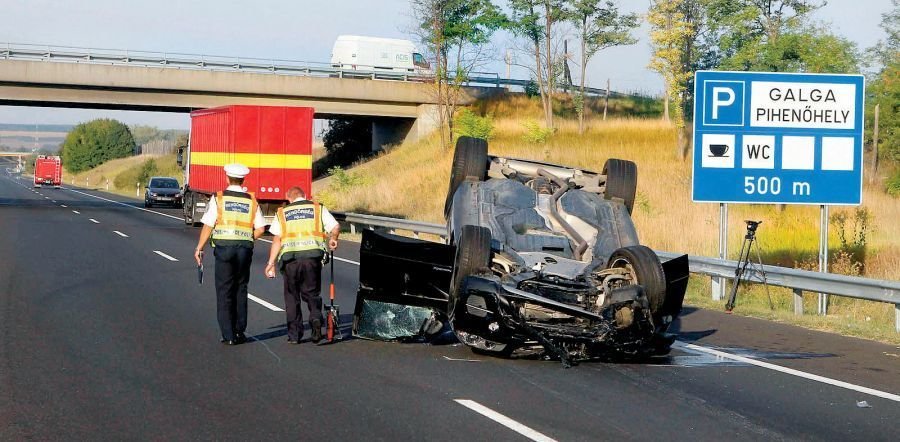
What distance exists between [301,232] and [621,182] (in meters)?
3.70

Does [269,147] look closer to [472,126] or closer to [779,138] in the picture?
[779,138]

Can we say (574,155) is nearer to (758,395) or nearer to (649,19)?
(649,19)

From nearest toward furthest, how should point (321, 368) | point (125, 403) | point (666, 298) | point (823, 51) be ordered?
1. point (125, 403)
2. point (321, 368)
3. point (666, 298)
4. point (823, 51)

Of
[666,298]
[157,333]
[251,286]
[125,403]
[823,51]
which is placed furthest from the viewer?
[823,51]

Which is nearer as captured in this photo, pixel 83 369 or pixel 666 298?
pixel 83 369

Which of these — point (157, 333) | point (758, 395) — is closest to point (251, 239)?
point (157, 333)

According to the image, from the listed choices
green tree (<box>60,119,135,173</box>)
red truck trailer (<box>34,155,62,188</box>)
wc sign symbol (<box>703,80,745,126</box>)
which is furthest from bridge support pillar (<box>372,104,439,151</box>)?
green tree (<box>60,119,135,173</box>)

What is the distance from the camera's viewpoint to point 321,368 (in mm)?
10039

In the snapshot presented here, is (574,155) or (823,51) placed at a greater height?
(823,51)

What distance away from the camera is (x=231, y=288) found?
37.2ft

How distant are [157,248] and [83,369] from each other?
15.4 m

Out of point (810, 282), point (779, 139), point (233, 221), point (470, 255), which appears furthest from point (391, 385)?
point (779, 139)

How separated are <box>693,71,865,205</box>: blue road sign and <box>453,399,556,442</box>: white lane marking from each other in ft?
33.8

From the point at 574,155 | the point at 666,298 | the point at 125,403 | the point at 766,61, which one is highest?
the point at 766,61
